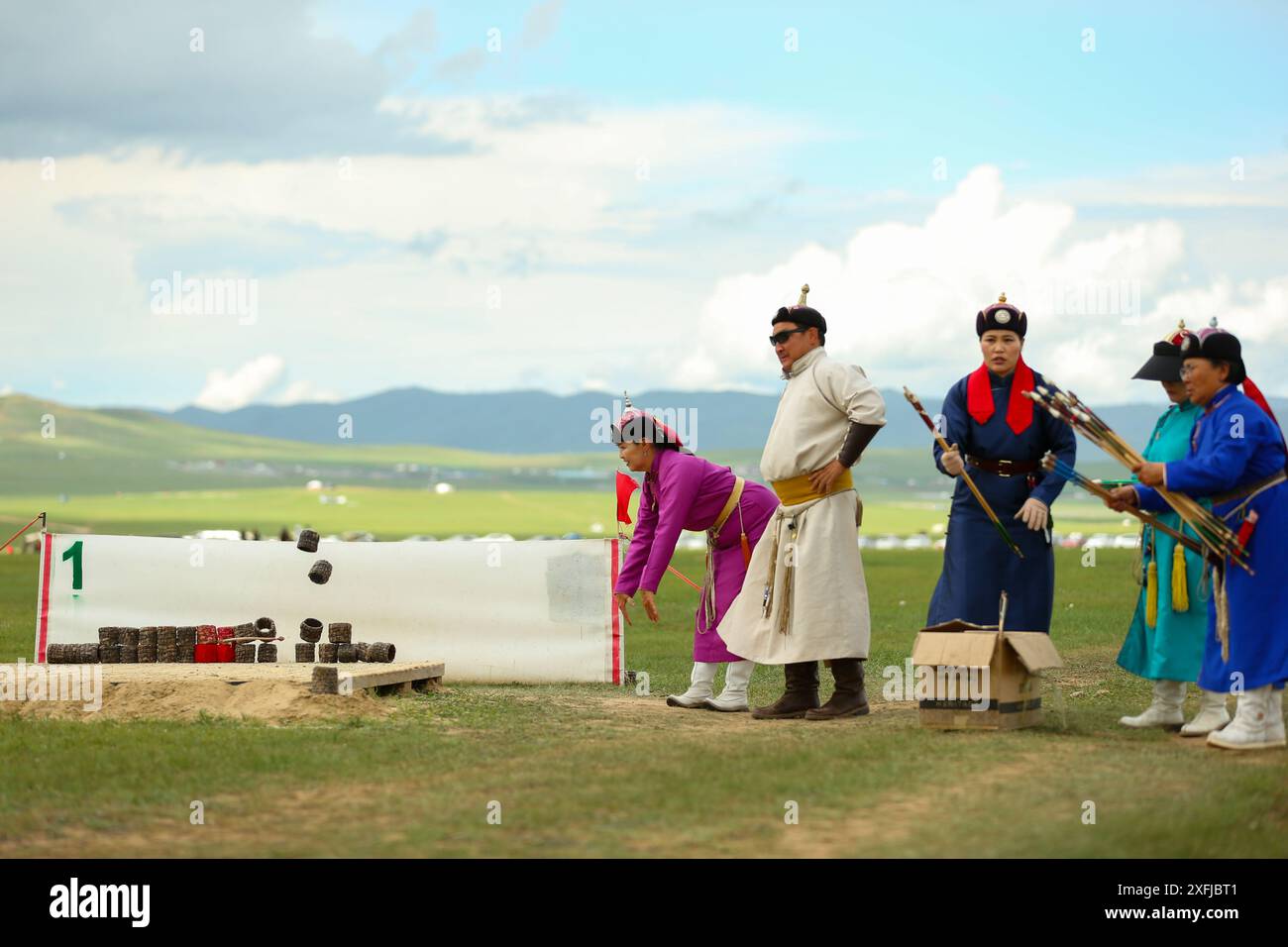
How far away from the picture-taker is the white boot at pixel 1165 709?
8719mm

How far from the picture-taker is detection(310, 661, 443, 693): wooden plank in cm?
955

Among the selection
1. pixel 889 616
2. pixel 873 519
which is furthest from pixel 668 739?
pixel 873 519

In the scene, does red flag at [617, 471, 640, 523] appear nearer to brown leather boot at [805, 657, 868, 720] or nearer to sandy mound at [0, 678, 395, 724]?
sandy mound at [0, 678, 395, 724]

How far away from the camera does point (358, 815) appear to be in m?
6.31

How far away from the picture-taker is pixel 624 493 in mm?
12328

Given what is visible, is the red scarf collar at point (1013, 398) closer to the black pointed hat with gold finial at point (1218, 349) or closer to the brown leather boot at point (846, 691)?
the black pointed hat with gold finial at point (1218, 349)

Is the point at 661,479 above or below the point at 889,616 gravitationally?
above

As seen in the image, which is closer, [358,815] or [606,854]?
[606,854]

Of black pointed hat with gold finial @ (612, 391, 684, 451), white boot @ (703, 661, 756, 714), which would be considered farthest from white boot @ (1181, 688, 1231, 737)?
black pointed hat with gold finial @ (612, 391, 684, 451)

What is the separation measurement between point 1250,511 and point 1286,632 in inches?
25.3

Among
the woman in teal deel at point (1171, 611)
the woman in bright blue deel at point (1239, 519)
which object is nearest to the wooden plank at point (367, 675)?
the woman in teal deel at point (1171, 611)

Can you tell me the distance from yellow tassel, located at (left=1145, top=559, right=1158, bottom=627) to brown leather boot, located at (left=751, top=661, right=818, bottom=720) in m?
1.88

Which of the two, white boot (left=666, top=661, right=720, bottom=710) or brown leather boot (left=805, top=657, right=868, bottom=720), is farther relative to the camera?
white boot (left=666, top=661, right=720, bottom=710)
